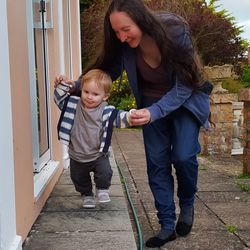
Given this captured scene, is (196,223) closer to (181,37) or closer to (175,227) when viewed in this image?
(175,227)

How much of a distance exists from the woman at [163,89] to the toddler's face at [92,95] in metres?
0.14

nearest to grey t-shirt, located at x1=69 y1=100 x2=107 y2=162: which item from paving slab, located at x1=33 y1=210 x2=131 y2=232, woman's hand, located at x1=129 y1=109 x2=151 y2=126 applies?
paving slab, located at x1=33 y1=210 x2=131 y2=232

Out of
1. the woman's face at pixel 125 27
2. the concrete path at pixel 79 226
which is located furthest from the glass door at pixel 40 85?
the woman's face at pixel 125 27

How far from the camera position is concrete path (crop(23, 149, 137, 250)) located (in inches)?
99.4

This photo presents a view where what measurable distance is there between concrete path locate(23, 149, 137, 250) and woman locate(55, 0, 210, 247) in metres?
0.23

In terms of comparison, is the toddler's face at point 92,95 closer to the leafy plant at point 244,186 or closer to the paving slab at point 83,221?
the paving slab at point 83,221

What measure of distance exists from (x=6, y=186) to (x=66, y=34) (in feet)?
12.1

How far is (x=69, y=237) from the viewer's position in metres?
2.64

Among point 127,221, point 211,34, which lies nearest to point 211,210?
point 127,221

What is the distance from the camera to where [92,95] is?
2869 millimetres

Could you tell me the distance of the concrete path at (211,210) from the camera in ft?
9.14

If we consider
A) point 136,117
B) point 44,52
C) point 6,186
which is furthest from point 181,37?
point 44,52

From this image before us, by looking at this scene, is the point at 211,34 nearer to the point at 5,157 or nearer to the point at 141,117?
the point at 141,117

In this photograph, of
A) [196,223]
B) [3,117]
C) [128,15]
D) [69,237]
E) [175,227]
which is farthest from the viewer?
[196,223]
